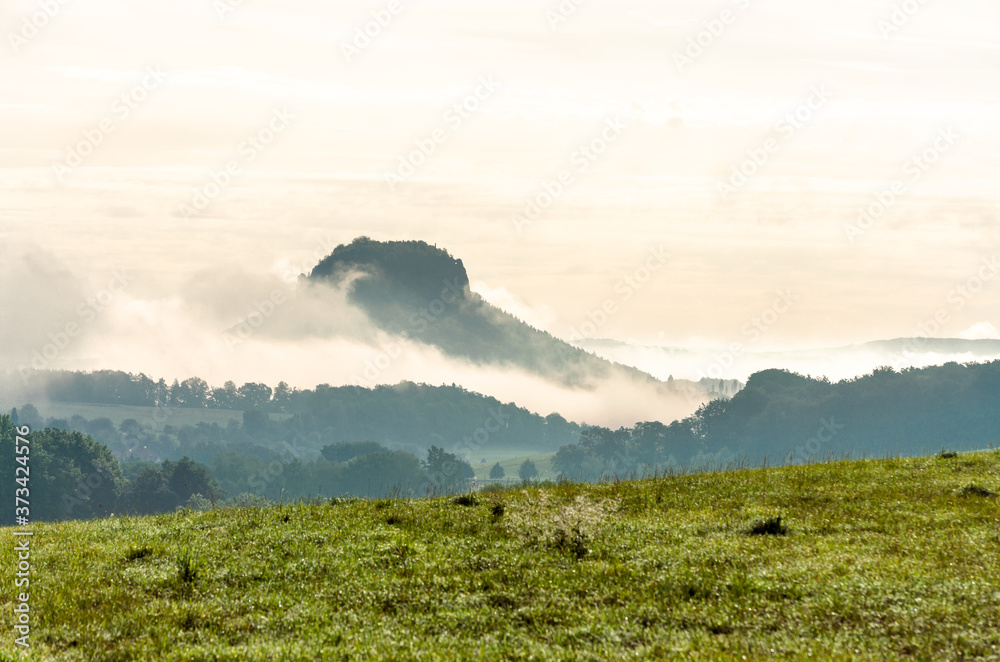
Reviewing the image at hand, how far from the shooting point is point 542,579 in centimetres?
1916

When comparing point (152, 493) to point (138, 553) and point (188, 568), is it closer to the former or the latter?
point (138, 553)

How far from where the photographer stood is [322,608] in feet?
58.5

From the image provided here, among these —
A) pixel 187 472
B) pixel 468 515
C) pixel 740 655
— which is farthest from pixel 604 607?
pixel 187 472

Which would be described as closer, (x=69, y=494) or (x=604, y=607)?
(x=604, y=607)

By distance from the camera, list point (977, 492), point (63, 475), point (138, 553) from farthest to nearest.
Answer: point (63, 475), point (977, 492), point (138, 553)

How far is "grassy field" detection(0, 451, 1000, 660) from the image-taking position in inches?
604

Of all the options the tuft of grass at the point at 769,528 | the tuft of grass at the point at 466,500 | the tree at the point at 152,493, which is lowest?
the tree at the point at 152,493

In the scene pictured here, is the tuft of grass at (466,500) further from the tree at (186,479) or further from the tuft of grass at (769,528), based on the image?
the tree at (186,479)

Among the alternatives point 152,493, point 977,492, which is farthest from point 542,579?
point 152,493

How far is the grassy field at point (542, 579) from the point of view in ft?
50.4

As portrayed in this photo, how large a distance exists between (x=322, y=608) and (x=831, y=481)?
1891cm

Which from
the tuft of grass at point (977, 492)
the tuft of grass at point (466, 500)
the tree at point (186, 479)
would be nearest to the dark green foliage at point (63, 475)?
the tree at point (186, 479)

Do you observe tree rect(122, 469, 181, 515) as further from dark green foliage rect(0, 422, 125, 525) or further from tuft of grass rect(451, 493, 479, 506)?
tuft of grass rect(451, 493, 479, 506)

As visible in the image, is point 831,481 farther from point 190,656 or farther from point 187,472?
point 187,472
